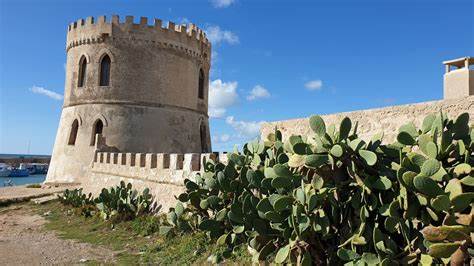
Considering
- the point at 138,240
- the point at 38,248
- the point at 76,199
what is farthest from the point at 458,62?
the point at 76,199

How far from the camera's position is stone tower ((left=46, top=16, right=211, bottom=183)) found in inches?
782

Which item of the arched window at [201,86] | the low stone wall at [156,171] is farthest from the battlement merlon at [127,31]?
Result: the low stone wall at [156,171]

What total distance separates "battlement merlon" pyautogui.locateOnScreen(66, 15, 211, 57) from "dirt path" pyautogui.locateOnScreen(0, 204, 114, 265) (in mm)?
10917

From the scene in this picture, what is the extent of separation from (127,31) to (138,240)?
14.0 m

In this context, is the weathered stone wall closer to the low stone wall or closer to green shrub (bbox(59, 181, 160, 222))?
the low stone wall

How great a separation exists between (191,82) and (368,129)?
55.2 ft

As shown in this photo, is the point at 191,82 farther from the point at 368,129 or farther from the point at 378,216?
the point at 378,216

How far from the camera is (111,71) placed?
20.0 m

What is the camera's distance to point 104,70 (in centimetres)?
2034

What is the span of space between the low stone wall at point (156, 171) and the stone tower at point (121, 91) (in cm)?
433

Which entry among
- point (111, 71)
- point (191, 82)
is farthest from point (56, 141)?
point (191, 82)

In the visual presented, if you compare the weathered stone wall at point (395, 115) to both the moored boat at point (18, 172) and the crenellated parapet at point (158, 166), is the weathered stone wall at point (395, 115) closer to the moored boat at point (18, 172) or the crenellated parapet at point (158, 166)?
the crenellated parapet at point (158, 166)

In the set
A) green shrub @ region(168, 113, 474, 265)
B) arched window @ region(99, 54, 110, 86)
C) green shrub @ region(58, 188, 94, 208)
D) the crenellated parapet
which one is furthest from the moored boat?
green shrub @ region(168, 113, 474, 265)

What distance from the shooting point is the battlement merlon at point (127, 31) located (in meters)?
20.1
